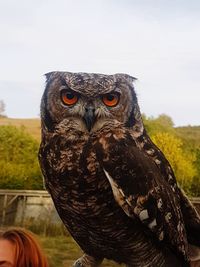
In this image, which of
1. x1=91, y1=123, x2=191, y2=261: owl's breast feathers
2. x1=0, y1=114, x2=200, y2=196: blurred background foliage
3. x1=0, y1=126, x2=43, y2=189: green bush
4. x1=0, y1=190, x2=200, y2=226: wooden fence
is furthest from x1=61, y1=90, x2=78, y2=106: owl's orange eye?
x1=0, y1=126, x2=43, y2=189: green bush

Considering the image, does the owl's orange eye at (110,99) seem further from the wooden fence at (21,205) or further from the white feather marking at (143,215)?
the wooden fence at (21,205)

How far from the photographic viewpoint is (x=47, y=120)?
4.47 feet

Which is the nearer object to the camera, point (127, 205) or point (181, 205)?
point (127, 205)

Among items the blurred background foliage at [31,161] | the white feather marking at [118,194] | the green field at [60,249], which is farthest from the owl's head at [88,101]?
the blurred background foliage at [31,161]

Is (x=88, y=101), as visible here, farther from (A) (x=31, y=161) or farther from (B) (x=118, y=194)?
(A) (x=31, y=161)

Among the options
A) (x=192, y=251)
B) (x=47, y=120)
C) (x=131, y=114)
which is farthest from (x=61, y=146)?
Answer: (x=192, y=251)

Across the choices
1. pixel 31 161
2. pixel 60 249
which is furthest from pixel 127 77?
pixel 31 161

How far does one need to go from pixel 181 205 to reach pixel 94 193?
0.29m

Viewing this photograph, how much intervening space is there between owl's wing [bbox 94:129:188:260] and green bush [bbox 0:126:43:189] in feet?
21.8

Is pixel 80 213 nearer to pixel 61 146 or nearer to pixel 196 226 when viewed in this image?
pixel 61 146

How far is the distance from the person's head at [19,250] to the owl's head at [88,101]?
33 cm

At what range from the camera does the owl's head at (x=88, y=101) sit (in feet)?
4.24

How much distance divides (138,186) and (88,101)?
0.80 feet

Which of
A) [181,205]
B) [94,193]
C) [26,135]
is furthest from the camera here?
[26,135]
